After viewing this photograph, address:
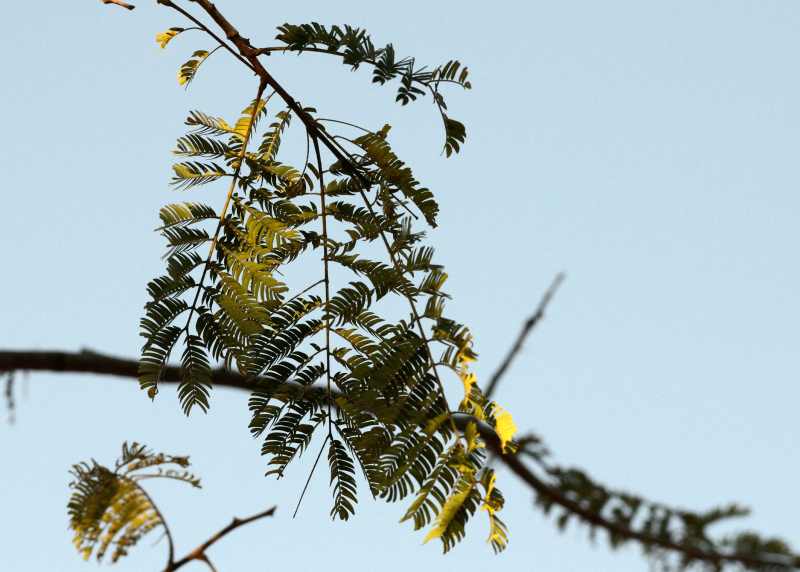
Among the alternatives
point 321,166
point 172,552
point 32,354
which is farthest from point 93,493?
point 32,354

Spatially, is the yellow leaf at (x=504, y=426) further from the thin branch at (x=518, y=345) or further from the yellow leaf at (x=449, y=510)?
the thin branch at (x=518, y=345)

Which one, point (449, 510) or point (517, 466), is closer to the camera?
point (449, 510)

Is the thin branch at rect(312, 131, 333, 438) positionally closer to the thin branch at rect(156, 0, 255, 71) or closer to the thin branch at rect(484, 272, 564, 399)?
the thin branch at rect(156, 0, 255, 71)

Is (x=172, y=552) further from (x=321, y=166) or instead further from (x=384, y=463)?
(x=321, y=166)

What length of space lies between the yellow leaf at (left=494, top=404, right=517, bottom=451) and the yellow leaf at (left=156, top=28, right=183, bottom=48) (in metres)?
0.86

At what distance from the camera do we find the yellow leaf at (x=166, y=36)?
5.87 ft

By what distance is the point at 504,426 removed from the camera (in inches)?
57.4

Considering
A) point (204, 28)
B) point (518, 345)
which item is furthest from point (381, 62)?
point (518, 345)

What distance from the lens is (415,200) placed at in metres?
1.67

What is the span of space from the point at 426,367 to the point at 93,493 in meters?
0.54

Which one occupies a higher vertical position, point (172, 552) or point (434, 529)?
point (434, 529)

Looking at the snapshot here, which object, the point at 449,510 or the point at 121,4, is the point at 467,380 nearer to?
the point at 449,510

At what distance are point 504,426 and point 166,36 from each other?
0.91 metres

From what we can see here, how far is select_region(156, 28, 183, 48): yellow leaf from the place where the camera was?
1.79 metres
